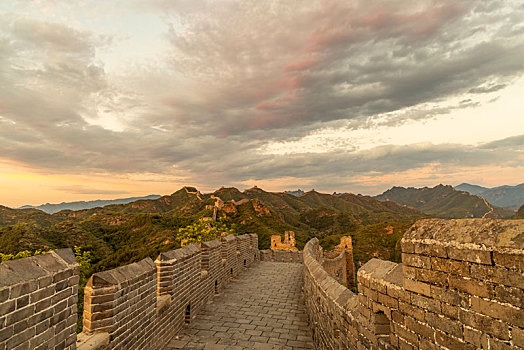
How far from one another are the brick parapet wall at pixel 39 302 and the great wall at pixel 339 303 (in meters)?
0.01

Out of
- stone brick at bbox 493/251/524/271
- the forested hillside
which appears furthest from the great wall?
the forested hillside

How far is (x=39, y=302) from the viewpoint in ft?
9.23

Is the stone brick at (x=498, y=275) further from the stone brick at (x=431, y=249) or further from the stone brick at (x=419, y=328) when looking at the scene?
the stone brick at (x=419, y=328)

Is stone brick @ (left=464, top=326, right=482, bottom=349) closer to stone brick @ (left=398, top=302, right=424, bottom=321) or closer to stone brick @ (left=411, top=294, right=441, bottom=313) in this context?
stone brick @ (left=411, top=294, right=441, bottom=313)

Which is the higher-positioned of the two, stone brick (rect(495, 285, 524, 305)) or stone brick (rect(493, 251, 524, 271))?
stone brick (rect(493, 251, 524, 271))

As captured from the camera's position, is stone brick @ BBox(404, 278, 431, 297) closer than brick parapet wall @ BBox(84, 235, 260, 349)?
Yes

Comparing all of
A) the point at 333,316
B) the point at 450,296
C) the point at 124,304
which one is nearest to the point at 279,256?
the point at 333,316

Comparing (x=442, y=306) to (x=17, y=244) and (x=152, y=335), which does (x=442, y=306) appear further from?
(x=17, y=244)

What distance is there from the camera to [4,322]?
7.98 feet

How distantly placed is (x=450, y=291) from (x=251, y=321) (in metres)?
6.30

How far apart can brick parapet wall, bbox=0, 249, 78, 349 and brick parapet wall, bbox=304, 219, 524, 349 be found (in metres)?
3.87

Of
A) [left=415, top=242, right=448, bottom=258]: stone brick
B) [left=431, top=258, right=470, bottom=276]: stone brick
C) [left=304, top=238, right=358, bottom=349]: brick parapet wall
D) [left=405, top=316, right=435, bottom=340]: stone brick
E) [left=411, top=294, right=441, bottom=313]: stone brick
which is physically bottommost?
[left=304, top=238, right=358, bottom=349]: brick parapet wall

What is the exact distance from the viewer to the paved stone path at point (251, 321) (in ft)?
20.6

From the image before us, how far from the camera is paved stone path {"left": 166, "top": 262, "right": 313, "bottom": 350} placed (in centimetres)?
628
